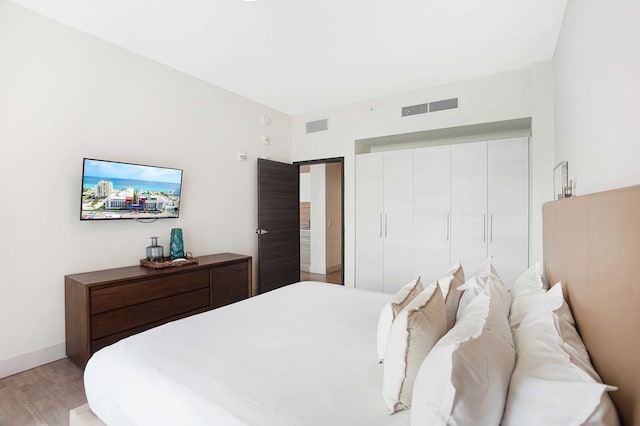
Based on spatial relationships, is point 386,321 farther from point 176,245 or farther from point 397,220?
point 397,220

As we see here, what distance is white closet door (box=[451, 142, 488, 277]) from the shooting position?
3.69 metres

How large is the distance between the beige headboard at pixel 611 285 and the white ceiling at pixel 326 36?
209cm

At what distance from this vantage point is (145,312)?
274cm

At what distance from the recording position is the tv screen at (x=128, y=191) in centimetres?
271

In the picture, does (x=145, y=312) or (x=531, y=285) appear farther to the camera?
(x=145, y=312)

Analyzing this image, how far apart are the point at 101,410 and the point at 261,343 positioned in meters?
0.70

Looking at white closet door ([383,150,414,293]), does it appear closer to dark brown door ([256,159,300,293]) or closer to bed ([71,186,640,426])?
dark brown door ([256,159,300,293])

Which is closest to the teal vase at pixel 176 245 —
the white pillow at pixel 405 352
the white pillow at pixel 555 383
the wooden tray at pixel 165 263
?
the wooden tray at pixel 165 263

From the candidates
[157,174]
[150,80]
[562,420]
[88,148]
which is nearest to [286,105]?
[150,80]

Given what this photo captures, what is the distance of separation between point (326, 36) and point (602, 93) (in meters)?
2.15

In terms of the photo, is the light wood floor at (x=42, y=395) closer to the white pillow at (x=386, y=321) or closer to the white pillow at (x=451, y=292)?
the white pillow at (x=386, y=321)

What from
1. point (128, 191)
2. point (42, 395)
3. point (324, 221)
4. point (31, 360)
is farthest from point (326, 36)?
point (324, 221)

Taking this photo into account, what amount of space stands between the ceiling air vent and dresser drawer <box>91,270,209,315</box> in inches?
111

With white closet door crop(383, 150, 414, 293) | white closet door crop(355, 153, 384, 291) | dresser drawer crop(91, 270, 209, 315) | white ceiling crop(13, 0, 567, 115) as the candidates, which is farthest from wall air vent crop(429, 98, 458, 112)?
dresser drawer crop(91, 270, 209, 315)
